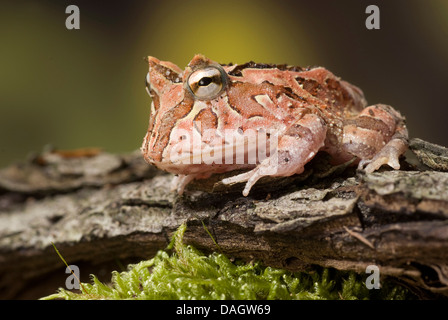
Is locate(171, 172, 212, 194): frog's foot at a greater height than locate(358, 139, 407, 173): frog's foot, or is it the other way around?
locate(358, 139, 407, 173): frog's foot

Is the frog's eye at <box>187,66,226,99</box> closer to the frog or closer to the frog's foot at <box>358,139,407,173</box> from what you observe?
the frog

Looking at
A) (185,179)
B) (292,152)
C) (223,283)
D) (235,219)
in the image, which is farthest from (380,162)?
(185,179)

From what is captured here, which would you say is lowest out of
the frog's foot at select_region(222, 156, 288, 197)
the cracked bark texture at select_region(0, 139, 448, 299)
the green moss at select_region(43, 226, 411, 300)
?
the green moss at select_region(43, 226, 411, 300)

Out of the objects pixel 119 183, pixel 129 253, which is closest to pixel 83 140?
pixel 119 183

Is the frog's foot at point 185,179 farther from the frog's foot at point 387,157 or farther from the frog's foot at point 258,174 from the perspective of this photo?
the frog's foot at point 387,157

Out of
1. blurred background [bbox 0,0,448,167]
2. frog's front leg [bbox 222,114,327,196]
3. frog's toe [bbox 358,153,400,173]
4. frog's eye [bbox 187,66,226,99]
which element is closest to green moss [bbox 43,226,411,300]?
frog's front leg [bbox 222,114,327,196]

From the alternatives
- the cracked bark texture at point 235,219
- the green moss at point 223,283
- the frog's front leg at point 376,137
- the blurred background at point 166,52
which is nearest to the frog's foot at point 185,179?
the cracked bark texture at point 235,219

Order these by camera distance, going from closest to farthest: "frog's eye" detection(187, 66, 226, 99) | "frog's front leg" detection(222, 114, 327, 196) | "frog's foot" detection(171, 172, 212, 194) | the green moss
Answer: the green moss < "frog's front leg" detection(222, 114, 327, 196) < "frog's eye" detection(187, 66, 226, 99) < "frog's foot" detection(171, 172, 212, 194)

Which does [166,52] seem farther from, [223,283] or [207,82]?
[223,283]
